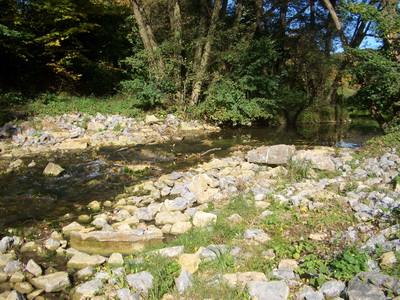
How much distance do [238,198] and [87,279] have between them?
2784 mm

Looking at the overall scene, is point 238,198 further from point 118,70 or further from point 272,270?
point 118,70

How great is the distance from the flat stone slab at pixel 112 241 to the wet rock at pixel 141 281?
914 millimetres

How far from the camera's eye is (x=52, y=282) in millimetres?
3367

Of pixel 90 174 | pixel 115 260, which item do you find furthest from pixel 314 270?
pixel 90 174

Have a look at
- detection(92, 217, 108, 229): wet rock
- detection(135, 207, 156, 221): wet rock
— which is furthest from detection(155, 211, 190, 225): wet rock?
detection(92, 217, 108, 229): wet rock

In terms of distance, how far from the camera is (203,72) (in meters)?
14.6

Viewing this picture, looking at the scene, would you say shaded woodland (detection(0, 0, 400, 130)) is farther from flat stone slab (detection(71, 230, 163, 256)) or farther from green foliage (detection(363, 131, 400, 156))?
flat stone slab (detection(71, 230, 163, 256))

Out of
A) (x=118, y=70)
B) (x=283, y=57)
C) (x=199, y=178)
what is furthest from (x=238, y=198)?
(x=283, y=57)

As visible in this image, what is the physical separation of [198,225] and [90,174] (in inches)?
160

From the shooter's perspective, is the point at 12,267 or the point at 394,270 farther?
the point at 12,267

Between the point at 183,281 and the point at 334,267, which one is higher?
the point at 334,267

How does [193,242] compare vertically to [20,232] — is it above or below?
above

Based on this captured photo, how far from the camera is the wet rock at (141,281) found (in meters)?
3.17

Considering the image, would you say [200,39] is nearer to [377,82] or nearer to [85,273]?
[377,82]
